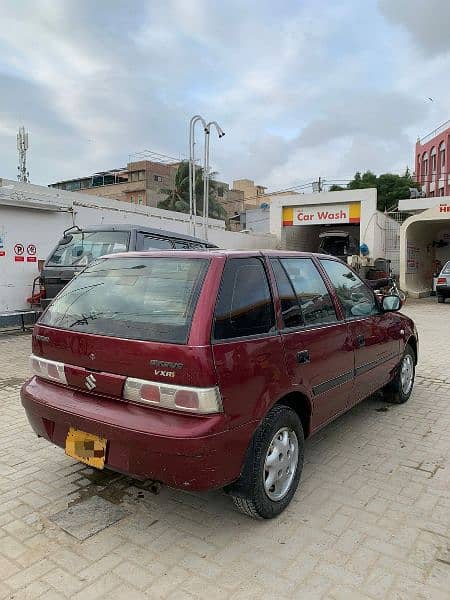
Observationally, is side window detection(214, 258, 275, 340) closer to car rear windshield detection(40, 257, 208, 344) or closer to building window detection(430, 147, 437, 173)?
car rear windshield detection(40, 257, 208, 344)

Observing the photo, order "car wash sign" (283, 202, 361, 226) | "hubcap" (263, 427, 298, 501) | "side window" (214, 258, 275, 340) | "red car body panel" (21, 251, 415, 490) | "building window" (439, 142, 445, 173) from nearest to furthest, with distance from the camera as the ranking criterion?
"red car body panel" (21, 251, 415, 490)
"side window" (214, 258, 275, 340)
"hubcap" (263, 427, 298, 501)
"car wash sign" (283, 202, 361, 226)
"building window" (439, 142, 445, 173)

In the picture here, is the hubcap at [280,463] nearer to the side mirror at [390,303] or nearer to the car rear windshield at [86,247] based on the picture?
the side mirror at [390,303]

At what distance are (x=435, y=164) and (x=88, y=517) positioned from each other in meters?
55.3

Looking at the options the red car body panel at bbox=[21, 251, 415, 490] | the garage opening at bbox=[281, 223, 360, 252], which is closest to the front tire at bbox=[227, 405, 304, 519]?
the red car body panel at bbox=[21, 251, 415, 490]

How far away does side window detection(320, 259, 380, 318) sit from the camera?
406cm

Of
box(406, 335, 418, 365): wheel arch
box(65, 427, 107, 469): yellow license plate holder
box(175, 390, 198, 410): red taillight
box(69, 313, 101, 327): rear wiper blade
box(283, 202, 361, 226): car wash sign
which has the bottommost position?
box(65, 427, 107, 469): yellow license plate holder

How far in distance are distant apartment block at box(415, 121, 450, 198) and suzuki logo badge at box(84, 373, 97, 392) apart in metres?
49.3

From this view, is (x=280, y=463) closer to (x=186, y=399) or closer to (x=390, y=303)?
(x=186, y=399)

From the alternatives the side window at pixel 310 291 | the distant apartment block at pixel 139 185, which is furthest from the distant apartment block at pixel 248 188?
the side window at pixel 310 291

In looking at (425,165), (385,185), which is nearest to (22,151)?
(385,185)

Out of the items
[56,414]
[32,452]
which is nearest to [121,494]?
[56,414]

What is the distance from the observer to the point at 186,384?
2.49 meters

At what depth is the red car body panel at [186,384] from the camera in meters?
2.50

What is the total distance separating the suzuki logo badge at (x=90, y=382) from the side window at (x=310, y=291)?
4.90 ft
